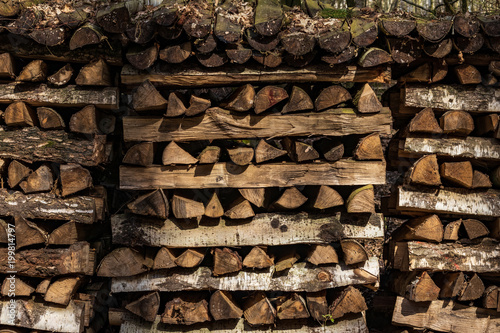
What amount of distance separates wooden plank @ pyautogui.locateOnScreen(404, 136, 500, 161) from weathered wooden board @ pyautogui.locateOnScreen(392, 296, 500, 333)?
42.7 inches

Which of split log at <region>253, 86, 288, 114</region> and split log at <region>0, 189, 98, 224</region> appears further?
split log at <region>0, 189, 98, 224</region>

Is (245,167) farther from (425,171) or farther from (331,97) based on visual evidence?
(425,171)

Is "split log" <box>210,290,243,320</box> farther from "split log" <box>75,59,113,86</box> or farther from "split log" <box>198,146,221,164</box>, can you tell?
"split log" <box>75,59,113,86</box>

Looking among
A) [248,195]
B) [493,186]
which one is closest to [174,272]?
[248,195]

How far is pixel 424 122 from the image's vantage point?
296 centimetres

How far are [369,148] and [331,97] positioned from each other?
0.43 meters

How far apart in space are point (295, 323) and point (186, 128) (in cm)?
157

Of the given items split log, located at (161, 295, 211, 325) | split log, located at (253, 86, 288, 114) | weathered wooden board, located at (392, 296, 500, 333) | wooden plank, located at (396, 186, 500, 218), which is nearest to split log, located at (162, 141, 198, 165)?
split log, located at (253, 86, 288, 114)

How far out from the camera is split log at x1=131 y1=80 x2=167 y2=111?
2736mm

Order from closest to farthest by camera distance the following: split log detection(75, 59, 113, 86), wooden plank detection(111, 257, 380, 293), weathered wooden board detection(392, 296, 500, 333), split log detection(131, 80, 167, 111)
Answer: split log detection(131, 80, 167, 111) → split log detection(75, 59, 113, 86) → wooden plank detection(111, 257, 380, 293) → weathered wooden board detection(392, 296, 500, 333)

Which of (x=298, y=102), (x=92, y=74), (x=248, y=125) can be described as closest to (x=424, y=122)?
(x=298, y=102)

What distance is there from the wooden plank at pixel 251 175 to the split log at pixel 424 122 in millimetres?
368

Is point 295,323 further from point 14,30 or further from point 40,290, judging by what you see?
point 14,30

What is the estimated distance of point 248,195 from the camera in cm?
287
